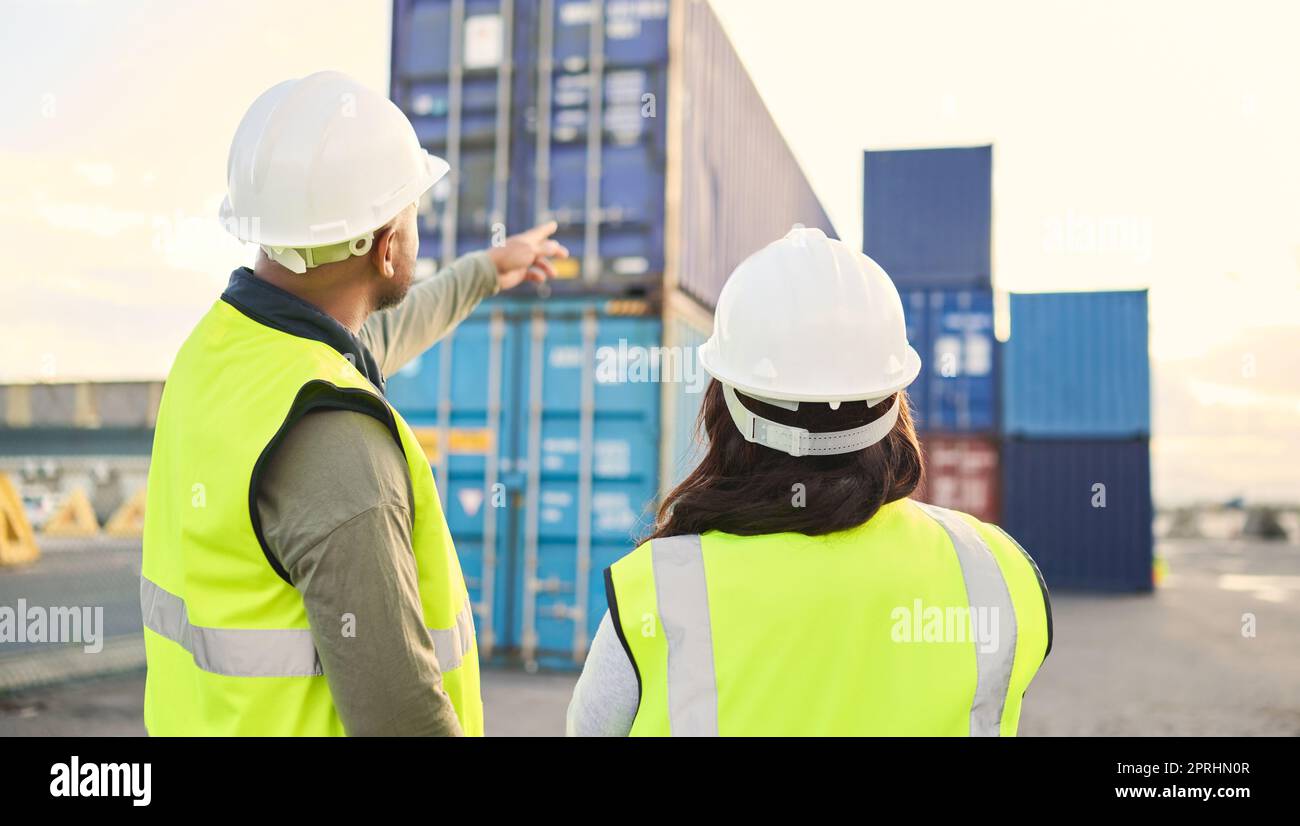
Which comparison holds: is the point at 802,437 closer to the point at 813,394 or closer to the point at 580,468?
the point at 813,394

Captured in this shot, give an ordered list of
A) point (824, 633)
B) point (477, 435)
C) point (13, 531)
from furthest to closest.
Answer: point (13, 531) → point (477, 435) → point (824, 633)

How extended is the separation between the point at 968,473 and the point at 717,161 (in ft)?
32.2

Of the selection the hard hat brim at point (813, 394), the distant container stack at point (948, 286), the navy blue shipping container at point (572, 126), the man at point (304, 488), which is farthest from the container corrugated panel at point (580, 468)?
the distant container stack at point (948, 286)

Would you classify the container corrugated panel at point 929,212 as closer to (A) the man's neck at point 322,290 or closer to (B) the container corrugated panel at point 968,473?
(B) the container corrugated panel at point 968,473

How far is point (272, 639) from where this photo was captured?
1615 mm

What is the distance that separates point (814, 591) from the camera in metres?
1.40

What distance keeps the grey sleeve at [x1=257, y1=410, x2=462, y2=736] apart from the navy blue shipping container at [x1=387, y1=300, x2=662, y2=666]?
19.6 feet

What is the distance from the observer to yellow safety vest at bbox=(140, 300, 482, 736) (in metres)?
1.60

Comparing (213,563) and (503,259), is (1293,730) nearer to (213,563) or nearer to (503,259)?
(503,259)

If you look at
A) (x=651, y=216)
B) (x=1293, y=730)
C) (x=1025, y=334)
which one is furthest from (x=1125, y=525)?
(x=651, y=216)

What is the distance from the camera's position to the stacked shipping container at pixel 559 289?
7699mm

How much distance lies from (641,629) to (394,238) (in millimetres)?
1004

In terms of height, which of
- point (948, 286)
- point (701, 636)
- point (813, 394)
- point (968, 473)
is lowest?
point (968, 473)

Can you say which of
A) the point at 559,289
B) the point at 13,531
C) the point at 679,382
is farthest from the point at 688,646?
the point at 13,531
